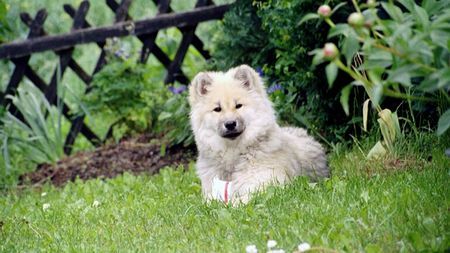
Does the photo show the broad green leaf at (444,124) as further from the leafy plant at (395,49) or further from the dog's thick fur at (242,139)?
the dog's thick fur at (242,139)

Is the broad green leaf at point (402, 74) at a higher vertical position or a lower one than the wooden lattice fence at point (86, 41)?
higher

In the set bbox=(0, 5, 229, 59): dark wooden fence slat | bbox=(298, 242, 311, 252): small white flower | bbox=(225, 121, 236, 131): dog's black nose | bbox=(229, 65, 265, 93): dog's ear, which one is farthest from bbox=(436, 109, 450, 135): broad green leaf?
bbox=(0, 5, 229, 59): dark wooden fence slat

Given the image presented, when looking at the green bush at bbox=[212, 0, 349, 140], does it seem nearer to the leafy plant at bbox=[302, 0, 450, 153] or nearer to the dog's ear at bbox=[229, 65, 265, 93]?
the dog's ear at bbox=[229, 65, 265, 93]

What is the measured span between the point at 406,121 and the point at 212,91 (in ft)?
4.60

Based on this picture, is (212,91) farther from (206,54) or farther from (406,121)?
(206,54)

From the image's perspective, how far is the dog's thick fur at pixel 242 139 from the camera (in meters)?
5.36

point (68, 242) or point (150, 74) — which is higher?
point (68, 242)

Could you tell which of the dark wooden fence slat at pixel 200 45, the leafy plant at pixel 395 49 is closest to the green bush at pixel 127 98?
the dark wooden fence slat at pixel 200 45

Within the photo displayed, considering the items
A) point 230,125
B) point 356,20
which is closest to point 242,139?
point 230,125

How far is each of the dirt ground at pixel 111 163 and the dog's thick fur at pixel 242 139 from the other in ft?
5.72

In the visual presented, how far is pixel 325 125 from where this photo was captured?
21.6 ft

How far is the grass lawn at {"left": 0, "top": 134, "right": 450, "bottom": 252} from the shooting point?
12.5 feet

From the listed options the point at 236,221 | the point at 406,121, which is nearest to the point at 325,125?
the point at 406,121

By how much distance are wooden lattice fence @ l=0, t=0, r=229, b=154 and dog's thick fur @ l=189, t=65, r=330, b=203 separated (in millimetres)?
2896
